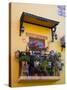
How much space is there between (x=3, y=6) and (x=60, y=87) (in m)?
0.84

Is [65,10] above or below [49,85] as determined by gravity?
above

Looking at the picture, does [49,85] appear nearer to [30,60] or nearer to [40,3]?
[30,60]

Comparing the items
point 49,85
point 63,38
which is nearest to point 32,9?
point 63,38

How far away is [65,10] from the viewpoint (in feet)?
6.07

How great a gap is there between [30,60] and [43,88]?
0.27m

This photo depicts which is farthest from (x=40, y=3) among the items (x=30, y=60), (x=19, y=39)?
(x=30, y=60)

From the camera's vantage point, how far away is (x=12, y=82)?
5.57 feet

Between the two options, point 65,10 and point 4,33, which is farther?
point 65,10

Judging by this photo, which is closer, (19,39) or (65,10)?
(19,39)

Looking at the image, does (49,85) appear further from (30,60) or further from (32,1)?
(32,1)

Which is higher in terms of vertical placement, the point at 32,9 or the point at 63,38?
the point at 32,9

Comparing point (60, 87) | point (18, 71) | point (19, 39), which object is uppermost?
point (19, 39)

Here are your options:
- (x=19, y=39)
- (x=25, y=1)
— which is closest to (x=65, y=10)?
(x=25, y=1)

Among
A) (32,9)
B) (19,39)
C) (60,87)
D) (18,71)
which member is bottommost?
(60,87)
